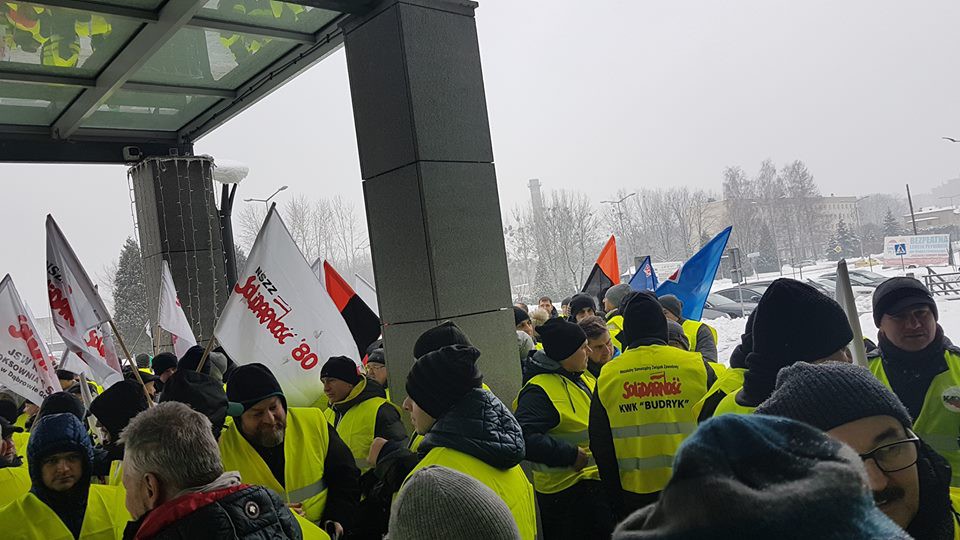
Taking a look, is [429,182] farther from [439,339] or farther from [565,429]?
[565,429]

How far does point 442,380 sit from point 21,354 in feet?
14.6

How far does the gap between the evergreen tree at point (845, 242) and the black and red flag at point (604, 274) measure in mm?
7407

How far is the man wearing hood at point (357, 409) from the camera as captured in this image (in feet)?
14.2

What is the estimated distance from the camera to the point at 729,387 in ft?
10.5

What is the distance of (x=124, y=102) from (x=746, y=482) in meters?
9.80

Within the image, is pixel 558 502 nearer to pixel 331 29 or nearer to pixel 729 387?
pixel 729 387

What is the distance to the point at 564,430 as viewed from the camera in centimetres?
417

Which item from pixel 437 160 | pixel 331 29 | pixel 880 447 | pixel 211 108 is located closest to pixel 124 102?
pixel 211 108

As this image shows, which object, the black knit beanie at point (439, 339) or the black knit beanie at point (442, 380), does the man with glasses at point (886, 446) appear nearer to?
the black knit beanie at point (442, 380)

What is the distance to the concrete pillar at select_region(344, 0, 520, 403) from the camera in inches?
206

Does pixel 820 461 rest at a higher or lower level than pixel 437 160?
lower

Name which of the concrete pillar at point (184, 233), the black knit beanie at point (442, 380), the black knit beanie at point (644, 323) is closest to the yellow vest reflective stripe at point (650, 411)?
the black knit beanie at point (644, 323)

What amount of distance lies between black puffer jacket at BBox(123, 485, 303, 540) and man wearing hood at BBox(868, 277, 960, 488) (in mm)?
2735

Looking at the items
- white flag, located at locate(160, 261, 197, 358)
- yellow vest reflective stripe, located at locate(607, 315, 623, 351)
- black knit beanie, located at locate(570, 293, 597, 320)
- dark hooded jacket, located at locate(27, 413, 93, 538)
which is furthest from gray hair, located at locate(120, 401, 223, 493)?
black knit beanie, located at locate(570, 293, 597, 320)
